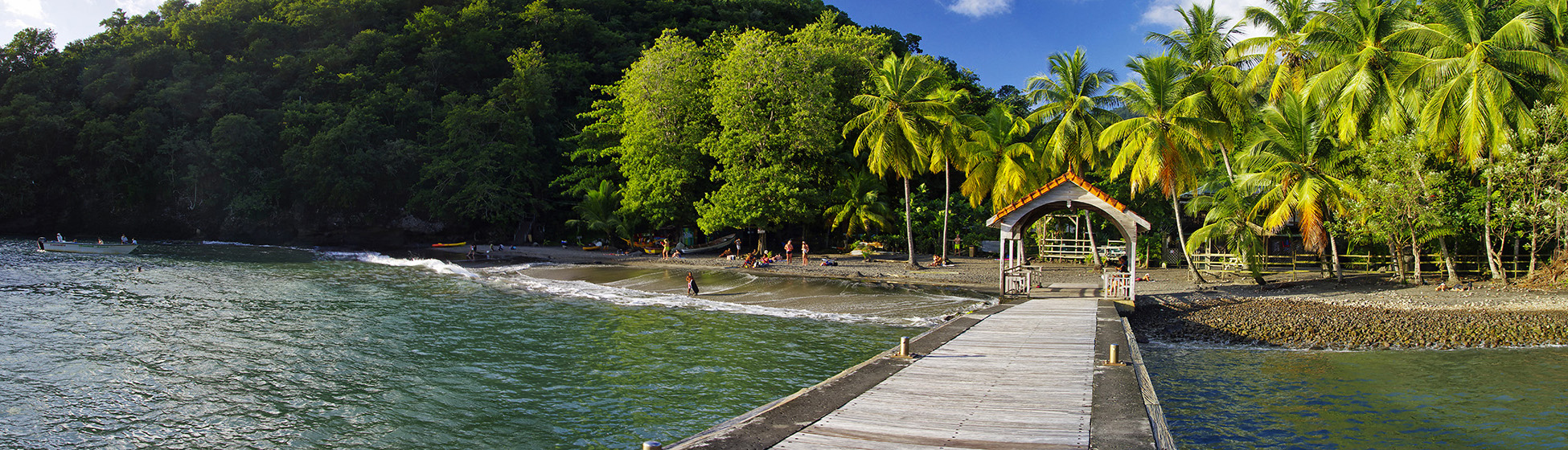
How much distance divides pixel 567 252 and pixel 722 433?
116ft

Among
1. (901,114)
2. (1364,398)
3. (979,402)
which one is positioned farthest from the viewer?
(901,114)

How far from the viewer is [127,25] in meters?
55.2

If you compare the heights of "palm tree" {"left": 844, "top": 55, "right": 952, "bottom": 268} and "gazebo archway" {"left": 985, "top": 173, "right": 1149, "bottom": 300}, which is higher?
"palm tree" {"left": 844, "top": 55, "right": 952, "bottom": 268}

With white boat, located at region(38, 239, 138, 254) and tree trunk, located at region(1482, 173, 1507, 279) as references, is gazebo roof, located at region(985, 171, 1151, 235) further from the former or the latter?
white boat, located at region(38, 239, 138, 254)

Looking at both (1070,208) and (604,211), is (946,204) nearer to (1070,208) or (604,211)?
(1070,208)

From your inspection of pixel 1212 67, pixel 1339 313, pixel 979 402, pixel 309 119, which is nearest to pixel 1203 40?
pixel 1212 67

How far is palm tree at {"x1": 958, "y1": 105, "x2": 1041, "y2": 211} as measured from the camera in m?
29.8

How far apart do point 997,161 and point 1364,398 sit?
21044 mm

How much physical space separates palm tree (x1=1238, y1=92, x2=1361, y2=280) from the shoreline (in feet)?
6.46

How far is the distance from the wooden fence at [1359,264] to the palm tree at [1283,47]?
544 cm

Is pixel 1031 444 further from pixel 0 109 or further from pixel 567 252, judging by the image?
pixel 0 109

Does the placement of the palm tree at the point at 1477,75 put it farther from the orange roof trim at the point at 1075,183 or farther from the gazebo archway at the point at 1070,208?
the orange roof trim at the point at 1075,183

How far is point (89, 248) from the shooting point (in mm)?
39438

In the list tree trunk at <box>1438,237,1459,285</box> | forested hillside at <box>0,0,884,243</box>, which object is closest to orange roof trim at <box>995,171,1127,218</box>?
tree trunk at <box>1438,237,1459,285</box>
